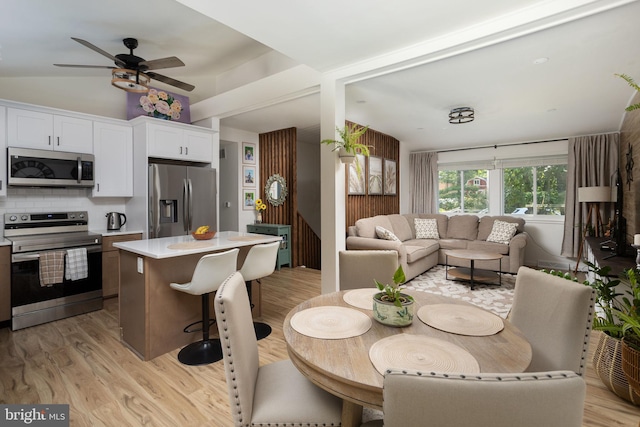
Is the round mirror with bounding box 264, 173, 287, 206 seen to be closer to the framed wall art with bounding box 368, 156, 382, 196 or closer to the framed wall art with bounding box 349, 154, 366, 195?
the framed wall art with bounding box 349, 154, 366, 195

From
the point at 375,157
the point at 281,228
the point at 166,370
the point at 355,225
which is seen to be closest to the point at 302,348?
the point at 166,370

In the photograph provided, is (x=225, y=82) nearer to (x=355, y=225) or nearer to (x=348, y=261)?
(x=355, y=225)

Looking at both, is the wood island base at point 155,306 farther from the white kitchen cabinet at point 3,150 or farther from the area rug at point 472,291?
the area rug at point 472,291

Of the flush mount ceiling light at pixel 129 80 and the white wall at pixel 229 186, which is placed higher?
the flush mount ceiling light at pixel 129 80

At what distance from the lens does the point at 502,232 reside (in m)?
5.52

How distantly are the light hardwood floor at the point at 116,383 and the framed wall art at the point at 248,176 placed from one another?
10.7ft

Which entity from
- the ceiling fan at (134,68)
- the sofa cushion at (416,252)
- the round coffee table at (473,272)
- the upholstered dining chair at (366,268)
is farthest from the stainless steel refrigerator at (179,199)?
the round coffee table at (473,272)

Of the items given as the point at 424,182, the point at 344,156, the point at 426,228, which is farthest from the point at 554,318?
the point at 424,182

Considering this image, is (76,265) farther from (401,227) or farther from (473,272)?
(473,272)

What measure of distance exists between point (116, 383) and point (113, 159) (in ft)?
9.37

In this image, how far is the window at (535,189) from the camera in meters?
5.88

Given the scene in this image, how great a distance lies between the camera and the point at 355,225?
16.4 feet

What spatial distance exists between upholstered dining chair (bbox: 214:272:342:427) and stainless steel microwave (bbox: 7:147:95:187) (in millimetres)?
3293

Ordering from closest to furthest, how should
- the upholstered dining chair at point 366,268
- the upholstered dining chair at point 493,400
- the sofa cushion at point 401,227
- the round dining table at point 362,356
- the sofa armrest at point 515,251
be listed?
1. the upholstered dining chair at point 493,400
2. the round dining table at point 362,356
3. the upholstered dining chair at point 366,268
4. the sofa armrest at point 515,251
5. the sofa cushion at point 401,227
